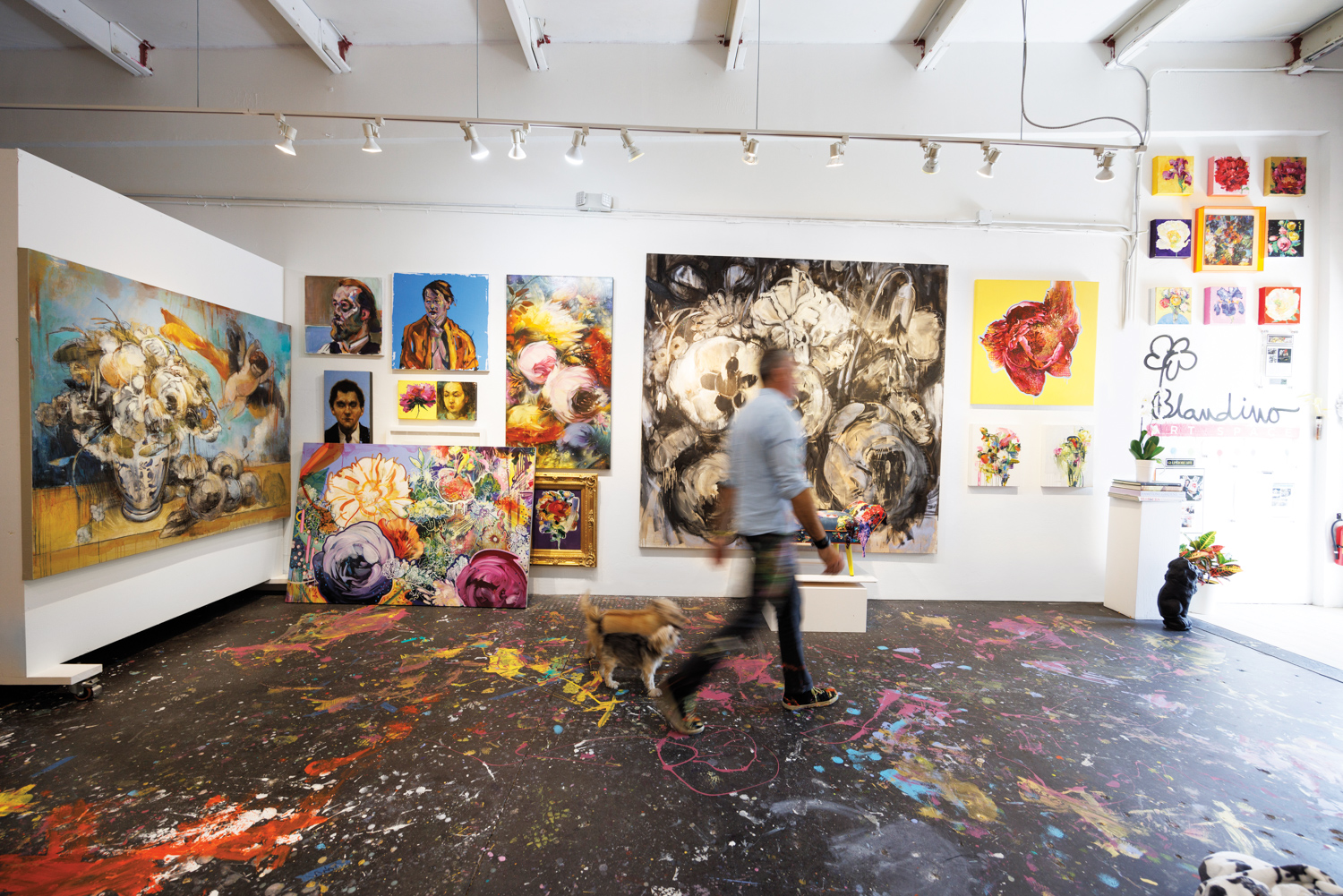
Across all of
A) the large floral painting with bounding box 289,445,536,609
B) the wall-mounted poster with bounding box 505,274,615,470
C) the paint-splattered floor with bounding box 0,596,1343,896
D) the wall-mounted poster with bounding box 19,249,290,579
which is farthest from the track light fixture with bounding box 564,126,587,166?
Answer: the paint-splattered floor with bounding box 0,596,1343,896

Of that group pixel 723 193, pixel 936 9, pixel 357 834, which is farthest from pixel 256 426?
pixel 936 9

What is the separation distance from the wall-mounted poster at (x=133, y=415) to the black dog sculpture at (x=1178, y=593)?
22.5ft

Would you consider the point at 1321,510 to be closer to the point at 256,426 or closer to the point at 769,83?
the point at 769,83

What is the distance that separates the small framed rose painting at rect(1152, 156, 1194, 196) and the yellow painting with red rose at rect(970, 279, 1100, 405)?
40.3 inches

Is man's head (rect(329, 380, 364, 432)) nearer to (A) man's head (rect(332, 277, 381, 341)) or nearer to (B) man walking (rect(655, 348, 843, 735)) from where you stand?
(A) man's head (rect(332, 277, 381, 341))

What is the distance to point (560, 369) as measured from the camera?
421 cm

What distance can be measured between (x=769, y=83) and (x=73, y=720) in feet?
19.3

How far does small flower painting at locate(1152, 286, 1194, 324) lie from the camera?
4.33 m

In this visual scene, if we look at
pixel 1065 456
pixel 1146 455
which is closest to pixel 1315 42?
pixel 1146 455

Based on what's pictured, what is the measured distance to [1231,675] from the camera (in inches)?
120

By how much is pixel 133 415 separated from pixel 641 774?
11.3 feet

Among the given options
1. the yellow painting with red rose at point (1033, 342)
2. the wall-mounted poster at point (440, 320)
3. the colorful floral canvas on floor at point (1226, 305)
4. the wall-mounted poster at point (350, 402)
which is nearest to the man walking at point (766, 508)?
the wall-mounted poster at point (440, 320)

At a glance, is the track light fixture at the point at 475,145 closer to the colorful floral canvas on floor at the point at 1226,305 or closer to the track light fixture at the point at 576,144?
the track light fixture at the point at 576,144

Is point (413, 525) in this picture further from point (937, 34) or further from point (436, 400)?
point (937, 34)
